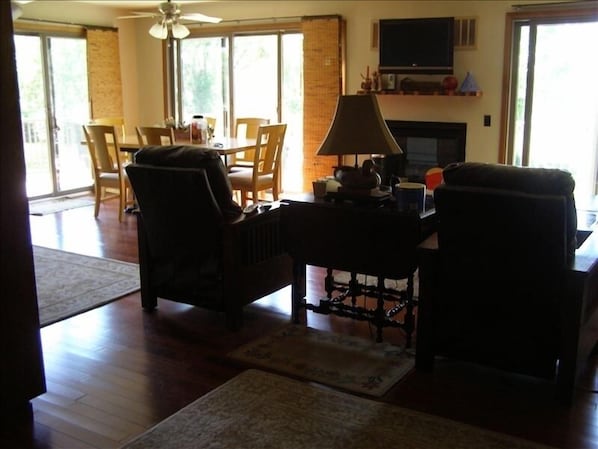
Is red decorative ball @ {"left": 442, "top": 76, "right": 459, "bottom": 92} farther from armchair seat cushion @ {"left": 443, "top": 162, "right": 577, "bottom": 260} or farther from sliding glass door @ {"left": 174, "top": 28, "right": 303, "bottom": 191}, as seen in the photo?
armchair seat cushion @ {"left": 443, "top": 162, "right": 577, "bottom": 260}

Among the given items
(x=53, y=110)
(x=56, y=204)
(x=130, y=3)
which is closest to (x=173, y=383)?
(x=56, y=204)

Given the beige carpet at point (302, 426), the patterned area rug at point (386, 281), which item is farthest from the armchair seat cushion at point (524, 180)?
the patterned area rug at point (386, 281)

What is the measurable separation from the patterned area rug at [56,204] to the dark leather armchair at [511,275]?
5.32 m

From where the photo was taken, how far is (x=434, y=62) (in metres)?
6.45

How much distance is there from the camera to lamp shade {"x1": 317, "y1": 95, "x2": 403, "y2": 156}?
10.9 feet

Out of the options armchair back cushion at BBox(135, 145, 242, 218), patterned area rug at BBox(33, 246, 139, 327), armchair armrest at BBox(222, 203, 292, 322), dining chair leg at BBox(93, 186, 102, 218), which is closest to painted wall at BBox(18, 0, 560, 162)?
dining chair leg at BBox(93, 186, 102, 218)

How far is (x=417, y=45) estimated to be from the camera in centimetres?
650

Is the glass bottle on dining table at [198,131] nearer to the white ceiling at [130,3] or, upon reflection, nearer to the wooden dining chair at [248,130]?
the wooden dining chair at [248,130]

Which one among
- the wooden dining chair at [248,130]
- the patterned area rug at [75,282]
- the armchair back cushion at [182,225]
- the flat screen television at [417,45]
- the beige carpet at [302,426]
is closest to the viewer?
the beige carpet at [302,426]

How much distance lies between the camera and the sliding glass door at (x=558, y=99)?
5.99 meters

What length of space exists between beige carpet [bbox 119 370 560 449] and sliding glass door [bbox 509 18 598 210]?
13.0ft

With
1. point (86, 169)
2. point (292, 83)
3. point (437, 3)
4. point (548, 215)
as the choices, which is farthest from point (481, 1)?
point (86, 169)

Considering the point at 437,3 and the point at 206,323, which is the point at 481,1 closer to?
the point at 437,3

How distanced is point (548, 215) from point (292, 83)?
5466 millimetres
